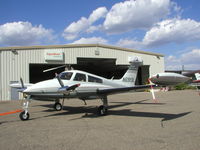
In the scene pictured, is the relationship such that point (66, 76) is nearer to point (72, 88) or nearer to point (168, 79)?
point (72, 88)

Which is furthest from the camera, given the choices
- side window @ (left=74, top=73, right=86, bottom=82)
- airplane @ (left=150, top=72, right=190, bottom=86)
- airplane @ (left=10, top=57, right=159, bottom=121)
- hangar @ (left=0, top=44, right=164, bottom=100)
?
hangar @ (left=0, top=44, right=164, bottom=100)

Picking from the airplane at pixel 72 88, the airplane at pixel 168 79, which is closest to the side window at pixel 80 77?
the airplane at pixel 72 88

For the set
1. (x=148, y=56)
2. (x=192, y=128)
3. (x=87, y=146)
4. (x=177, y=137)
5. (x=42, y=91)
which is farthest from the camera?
(x=148, y=56)

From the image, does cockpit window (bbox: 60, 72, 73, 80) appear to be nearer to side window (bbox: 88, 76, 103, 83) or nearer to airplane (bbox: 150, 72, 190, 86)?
side window (bbox: 88, 76, 103, 83)

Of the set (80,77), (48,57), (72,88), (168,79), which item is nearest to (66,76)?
(80,77)

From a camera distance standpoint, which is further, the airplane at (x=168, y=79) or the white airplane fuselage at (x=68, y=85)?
the white airplane fuselage at (x=68, y=85)

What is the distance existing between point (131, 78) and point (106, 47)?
51.8 feet

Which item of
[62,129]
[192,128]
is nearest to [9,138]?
[62,129]

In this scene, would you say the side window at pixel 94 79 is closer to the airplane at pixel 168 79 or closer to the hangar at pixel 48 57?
the airplane at pixel 168 79

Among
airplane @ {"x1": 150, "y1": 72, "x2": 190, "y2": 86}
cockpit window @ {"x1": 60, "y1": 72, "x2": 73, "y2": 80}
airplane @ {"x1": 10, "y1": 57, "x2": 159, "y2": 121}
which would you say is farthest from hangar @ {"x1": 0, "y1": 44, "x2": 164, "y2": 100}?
airplane @ {"x1": 150, "y1": 72, "x2": 190, "y2": 86}

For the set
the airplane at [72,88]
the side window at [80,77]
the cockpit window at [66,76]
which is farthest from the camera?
the side window at [80,77]

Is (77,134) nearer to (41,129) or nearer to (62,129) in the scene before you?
(62,129)

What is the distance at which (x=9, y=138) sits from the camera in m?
6.57

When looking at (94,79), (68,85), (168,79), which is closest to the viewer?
(168,79)
